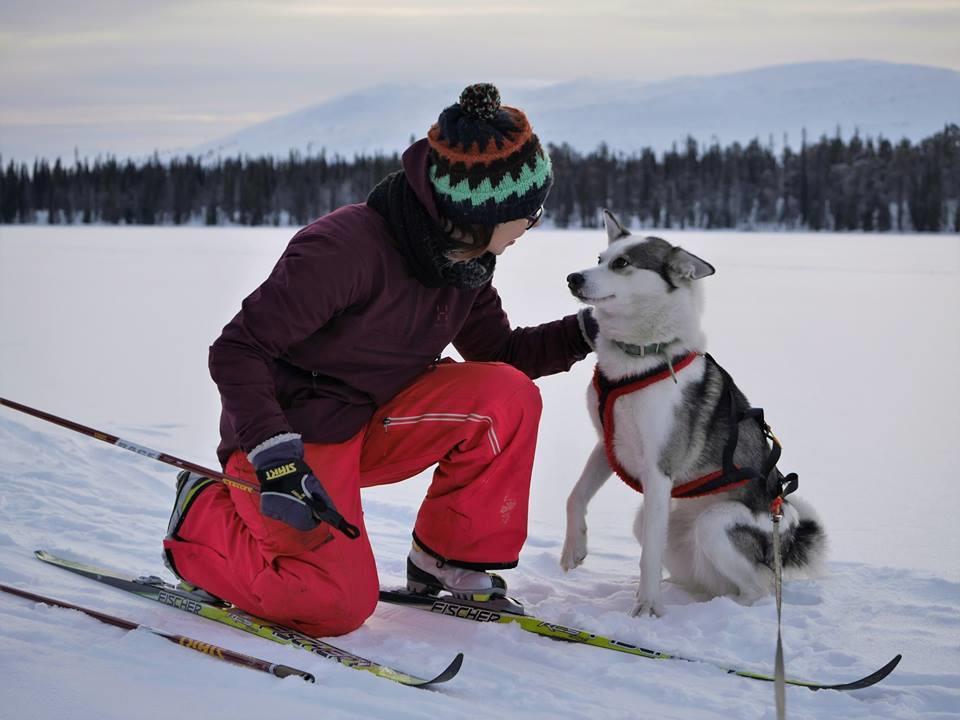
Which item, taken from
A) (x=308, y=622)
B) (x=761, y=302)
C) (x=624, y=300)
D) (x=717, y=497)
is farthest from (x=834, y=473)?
(x=761, y=302)

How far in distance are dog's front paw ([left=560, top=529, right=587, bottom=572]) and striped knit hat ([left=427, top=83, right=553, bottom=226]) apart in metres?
1.22

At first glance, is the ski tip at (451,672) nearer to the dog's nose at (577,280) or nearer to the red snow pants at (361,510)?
the red snow pants at (361,510)

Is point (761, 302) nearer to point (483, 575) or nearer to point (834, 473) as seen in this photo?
point (834, 473)

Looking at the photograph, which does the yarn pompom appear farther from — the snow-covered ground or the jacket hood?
the snow-covered ground

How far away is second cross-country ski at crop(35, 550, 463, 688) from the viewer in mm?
2533

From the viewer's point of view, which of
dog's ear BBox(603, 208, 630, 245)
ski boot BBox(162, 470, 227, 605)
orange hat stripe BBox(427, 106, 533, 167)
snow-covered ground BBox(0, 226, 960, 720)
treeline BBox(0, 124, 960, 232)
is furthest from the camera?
treeline BBox(0, 124, 960, 232)

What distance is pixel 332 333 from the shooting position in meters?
2.96

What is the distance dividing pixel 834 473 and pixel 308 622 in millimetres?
3008

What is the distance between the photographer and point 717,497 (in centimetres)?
338

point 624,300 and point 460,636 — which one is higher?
point 624,300

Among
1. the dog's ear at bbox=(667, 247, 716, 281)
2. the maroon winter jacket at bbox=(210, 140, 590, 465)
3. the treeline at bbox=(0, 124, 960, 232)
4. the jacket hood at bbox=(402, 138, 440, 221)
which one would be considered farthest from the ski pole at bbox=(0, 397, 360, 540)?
the treeline at bbox=(0, 124, 960, 232)

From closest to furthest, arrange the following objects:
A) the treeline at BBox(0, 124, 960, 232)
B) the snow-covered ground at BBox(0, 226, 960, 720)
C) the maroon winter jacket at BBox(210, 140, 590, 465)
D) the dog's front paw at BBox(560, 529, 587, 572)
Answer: the snow-covered ground at BBox(0, 226, 960, 720)
the maroon winter jacket at BBox(210, 140, 590, 465)
the dog's front paw at BBox(560, 529, 587, 572)
the treeline at BBox(0, 124, 960, 232)

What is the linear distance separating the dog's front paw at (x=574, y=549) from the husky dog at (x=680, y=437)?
21 centimetres

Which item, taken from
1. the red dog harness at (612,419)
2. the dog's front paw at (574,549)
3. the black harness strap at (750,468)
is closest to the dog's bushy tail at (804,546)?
the black harness strap at (750,468)
